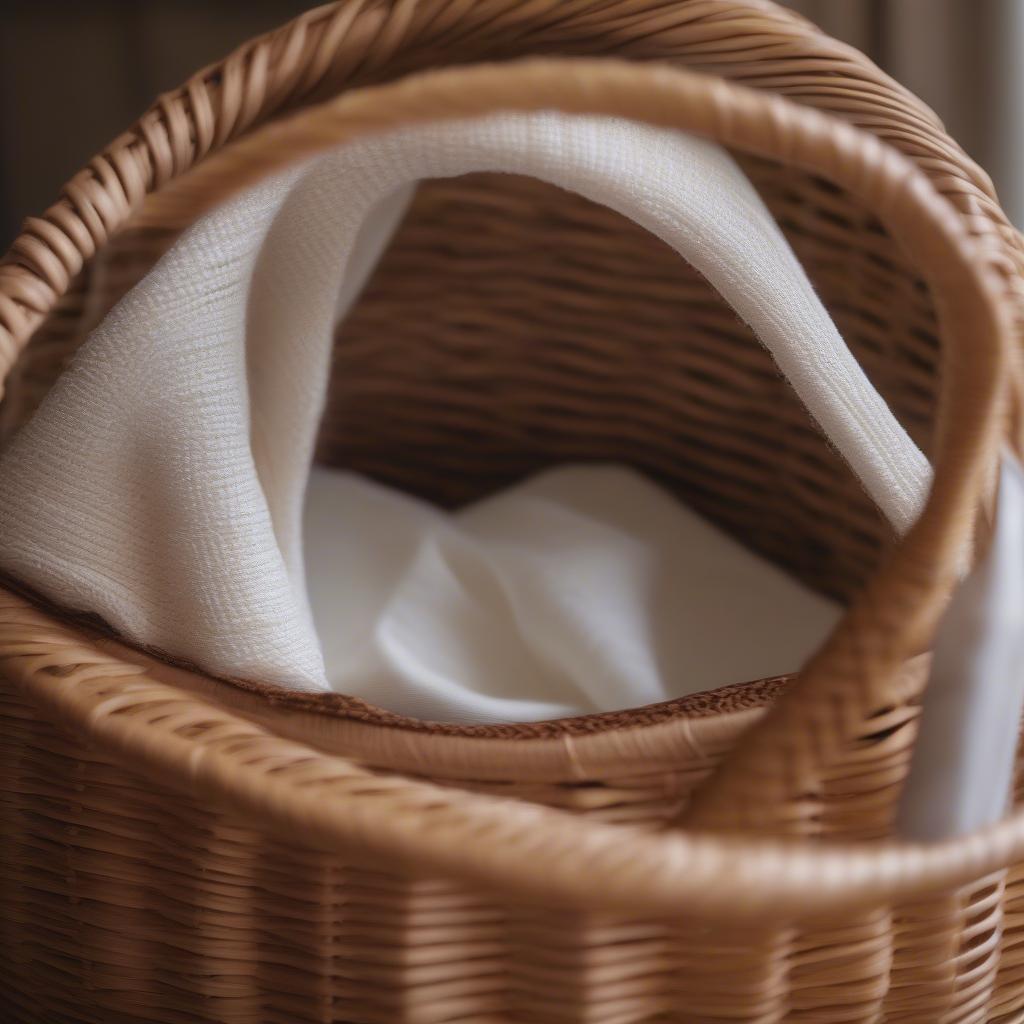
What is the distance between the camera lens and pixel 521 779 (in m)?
0.40

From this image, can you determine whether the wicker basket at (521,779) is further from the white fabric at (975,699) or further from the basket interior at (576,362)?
the basket interior at (576,362)

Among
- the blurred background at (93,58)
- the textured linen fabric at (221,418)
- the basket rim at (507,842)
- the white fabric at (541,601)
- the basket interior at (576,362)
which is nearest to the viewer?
the basket rim at (507,842)

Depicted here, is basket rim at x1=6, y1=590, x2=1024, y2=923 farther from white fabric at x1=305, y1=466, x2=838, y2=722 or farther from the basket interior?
the basket interior

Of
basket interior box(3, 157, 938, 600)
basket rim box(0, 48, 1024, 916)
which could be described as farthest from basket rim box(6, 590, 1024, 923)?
Answer: basket interior box(3, 157, 938, 600)

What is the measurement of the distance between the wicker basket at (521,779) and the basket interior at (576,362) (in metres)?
0.12

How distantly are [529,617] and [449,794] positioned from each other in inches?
11.6

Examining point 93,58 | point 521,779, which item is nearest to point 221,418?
point 521,779

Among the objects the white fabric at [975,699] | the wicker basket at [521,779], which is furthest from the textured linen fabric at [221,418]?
the white fabric at [975,699]

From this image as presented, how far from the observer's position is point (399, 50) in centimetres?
50

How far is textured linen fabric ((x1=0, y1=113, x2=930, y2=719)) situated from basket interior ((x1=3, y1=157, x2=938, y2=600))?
0.23m

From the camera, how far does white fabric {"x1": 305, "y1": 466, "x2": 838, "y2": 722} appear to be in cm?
57

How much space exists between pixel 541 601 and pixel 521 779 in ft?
0.79

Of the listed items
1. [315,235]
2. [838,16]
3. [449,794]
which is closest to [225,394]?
[315,235]

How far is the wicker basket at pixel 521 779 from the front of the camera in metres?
0.31
